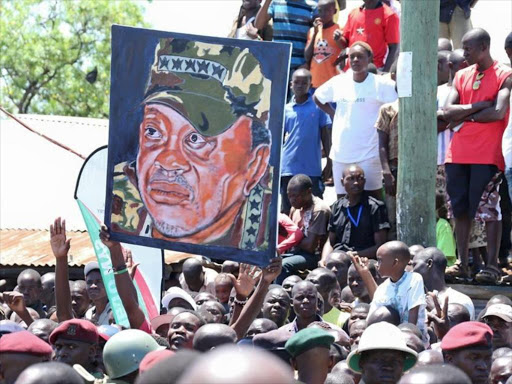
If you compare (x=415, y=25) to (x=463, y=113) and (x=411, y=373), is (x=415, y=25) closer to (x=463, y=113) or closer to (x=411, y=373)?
(x=463, y=113)

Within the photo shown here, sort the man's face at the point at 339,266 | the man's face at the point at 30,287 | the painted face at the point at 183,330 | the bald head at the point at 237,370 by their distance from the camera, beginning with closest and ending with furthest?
the bald head at the point at 237,370
the painted face at the point at 183,330
the man's face at the point at 339,266
the man's face at the point at 30,287

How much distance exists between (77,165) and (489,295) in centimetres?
654

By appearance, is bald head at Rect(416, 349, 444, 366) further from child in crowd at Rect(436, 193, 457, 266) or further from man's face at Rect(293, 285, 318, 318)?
child in crowd at Rect(436, 193, 457, 266)

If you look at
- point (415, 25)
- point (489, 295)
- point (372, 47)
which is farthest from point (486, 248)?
point (372, 47)

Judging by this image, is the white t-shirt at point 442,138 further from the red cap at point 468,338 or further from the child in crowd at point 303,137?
the red cap at point 468,338

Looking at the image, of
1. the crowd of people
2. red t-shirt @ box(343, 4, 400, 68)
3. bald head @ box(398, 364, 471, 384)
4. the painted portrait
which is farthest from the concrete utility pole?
bald head @ box(398, 364, 471, 384)

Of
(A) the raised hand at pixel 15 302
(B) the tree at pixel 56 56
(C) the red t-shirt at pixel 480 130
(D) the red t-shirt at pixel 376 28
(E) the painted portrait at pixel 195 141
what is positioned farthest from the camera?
(B) the tree at pixel 56 56

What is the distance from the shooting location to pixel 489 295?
9625 mm

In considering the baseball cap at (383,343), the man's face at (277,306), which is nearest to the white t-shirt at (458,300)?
the man's face at (277,306)

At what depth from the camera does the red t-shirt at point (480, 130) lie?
9.75m

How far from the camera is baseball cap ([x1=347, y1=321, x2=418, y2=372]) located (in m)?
5.73

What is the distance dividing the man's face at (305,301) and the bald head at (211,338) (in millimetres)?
1759

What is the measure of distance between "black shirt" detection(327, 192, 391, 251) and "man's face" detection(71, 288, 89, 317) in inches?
83.5

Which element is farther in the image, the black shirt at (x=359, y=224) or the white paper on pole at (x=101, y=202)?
the black shirt at (x=359, y=224)
